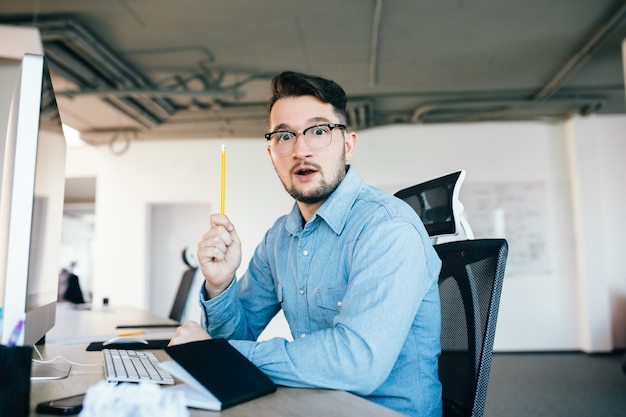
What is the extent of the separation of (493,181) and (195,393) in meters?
6.16

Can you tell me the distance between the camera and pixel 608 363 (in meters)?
5.42

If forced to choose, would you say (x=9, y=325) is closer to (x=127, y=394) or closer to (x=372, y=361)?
(x=127, y=394)

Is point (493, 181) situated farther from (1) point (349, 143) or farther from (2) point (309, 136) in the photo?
(2) point (309, 136)

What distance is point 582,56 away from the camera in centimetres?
461

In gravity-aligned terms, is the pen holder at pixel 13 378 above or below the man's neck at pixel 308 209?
below

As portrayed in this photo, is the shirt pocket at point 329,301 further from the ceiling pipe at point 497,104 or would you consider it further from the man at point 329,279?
the ceiling pipe at point 497,104

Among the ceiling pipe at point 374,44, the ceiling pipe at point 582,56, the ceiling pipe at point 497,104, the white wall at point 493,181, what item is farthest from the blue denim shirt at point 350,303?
the white wall at point 493,181

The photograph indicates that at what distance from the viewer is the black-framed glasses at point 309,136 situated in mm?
1254

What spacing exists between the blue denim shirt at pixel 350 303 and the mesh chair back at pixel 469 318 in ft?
0.36

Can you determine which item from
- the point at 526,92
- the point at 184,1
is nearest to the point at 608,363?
the point at 526,92

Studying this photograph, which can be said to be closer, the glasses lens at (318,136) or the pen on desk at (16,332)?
the pen on desk at (16,332)

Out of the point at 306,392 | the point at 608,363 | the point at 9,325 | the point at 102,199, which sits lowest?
the point at 608,363

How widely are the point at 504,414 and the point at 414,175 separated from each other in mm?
3588

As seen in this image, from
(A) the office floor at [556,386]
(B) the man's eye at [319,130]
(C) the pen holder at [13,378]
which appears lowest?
(A) the office floor at [556,386]
